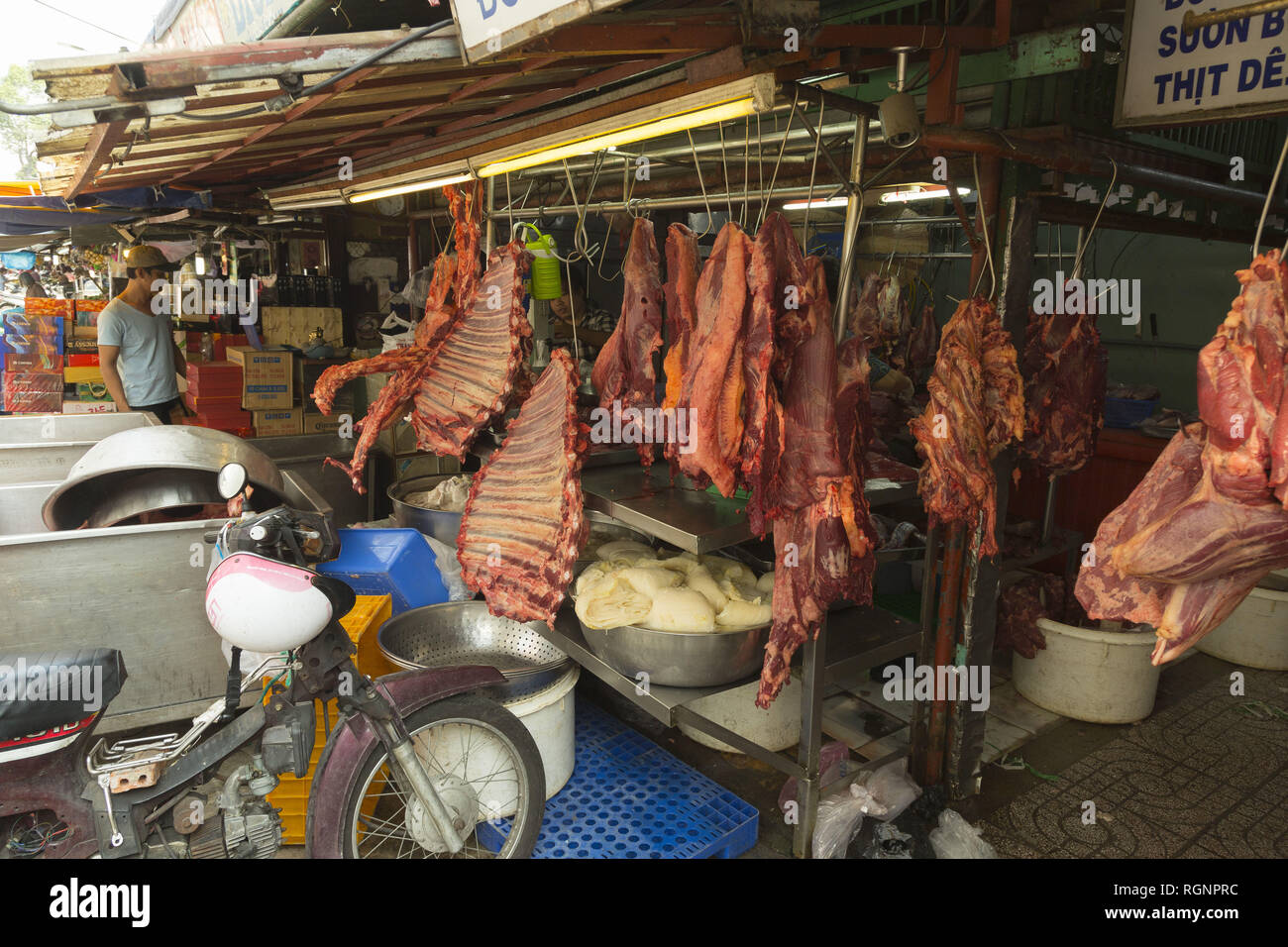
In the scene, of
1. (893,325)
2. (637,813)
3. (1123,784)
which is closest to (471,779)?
(637,813)

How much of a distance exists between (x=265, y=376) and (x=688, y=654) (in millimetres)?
6665

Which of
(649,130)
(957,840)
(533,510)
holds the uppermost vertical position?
(649,130)

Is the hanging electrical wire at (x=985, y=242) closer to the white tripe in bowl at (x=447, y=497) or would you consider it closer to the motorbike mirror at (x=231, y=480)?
the motorbike mirror at (x=231, y=480)

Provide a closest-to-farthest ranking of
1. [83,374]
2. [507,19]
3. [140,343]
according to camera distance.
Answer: [507,19]
[140,343]
[83,374]

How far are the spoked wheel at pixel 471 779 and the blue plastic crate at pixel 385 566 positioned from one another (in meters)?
1.08

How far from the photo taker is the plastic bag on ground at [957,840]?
344cm

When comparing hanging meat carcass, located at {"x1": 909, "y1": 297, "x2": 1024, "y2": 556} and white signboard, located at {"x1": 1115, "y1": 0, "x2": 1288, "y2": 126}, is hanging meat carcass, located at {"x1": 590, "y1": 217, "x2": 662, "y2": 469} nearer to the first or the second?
hanging meat carcass, located at {"x1": 909, "y1": 297, "x2": 1024, "y2": 556}

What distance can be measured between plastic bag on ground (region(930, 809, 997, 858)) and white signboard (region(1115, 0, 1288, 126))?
307cm

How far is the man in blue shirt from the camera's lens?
6.60 meters

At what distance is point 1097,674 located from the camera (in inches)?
183

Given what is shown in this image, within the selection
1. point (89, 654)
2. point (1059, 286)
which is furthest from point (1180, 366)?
point (89, 654)

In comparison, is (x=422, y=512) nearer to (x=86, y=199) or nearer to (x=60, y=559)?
(x=60, y=559)

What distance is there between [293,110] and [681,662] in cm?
294

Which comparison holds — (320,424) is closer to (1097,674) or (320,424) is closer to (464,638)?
(464,638)
